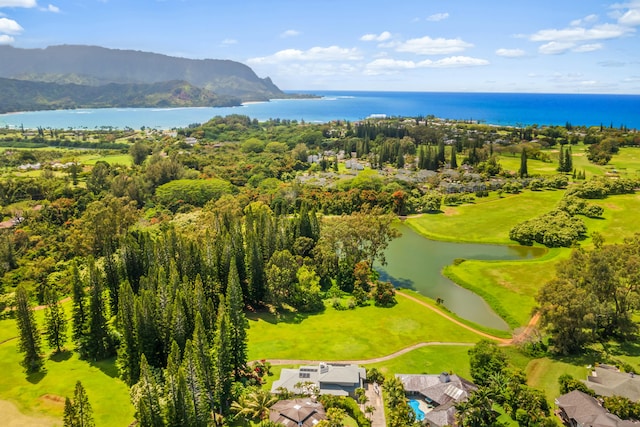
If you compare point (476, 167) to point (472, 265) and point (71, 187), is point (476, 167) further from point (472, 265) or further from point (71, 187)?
point (71, 187)

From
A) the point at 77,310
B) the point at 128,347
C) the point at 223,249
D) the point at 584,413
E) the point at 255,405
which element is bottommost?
the point at 255,405

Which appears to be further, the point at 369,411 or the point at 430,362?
the point at 430,362

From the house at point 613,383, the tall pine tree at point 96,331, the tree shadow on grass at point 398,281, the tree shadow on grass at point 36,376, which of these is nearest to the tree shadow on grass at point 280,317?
the tree shadow on grass at point 398,281

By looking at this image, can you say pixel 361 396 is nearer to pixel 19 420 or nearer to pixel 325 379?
pixel 325 379

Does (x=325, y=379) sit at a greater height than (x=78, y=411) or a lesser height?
lesser

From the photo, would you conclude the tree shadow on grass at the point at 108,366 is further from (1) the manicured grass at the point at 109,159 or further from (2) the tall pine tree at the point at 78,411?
(1) the manicured grass at the point at 109,159

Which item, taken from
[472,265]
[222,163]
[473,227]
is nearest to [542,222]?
[473,227]

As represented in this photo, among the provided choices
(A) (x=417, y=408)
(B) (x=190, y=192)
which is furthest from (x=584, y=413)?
(B) (x=190, y=192)
